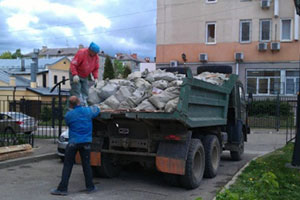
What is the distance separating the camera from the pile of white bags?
674 centimetres

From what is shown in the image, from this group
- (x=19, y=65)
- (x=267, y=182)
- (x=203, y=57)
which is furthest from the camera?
(x=19, y=65)

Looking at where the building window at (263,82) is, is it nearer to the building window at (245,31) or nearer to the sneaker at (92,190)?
the building window at (245,31)

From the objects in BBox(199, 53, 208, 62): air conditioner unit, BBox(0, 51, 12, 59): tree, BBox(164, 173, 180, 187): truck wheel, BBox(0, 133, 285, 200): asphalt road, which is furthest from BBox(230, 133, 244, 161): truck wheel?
BBox(0, 51, 12, 59): tree

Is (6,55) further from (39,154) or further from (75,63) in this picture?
(75,63)

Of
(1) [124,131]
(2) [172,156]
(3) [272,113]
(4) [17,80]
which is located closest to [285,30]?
(3) [272,113]

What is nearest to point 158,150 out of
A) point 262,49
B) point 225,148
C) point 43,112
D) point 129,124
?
point 129,124

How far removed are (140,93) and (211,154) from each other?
2.13 meters

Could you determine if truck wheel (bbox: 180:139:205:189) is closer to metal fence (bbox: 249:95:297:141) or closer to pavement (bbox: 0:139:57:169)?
pavement (bbox: 0:139:57:169)

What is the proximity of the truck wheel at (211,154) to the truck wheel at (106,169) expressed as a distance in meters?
1.94

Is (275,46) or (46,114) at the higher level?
(275,46)

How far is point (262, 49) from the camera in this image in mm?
26984

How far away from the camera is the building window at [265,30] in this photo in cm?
2741

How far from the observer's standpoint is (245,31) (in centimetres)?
2803

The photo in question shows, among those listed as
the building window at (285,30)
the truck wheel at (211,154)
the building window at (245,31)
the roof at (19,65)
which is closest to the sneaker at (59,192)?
the truck wheel at (211,154)
